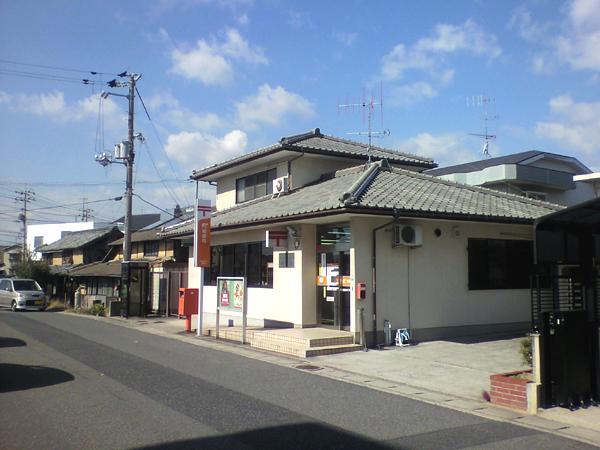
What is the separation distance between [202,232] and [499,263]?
9.16 meters

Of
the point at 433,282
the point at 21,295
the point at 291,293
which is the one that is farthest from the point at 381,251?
the point at 21,295

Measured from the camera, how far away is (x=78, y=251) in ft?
154

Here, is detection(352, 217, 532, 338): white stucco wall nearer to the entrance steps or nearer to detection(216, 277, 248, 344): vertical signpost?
the entrance steps

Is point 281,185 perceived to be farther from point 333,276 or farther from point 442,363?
point 442,363

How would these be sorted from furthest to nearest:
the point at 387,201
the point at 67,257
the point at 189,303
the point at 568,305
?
the point at 67,257 < the point at 189,303 < the point at 387,201 < the point at 568,305

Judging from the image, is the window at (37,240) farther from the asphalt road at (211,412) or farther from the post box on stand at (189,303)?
the asphalt road at (211,412)

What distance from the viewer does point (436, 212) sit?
13.9 meters

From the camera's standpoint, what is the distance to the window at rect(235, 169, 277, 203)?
20.6m

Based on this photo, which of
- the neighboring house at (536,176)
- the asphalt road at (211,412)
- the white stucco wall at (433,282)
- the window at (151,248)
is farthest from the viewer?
the window at (151,248)

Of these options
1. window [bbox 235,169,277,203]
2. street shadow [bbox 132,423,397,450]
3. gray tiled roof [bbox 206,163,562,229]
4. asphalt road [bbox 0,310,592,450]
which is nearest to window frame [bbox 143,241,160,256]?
window [bbox 235,169,277,203]

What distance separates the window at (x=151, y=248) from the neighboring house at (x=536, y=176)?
59.5 feet

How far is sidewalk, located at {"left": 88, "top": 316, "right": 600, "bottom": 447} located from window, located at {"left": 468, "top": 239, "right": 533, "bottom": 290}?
7.16 feet

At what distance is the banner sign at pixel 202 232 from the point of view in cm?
1708

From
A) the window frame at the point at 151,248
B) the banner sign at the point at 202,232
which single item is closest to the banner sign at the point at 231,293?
the banner sign at the point at 202,232
